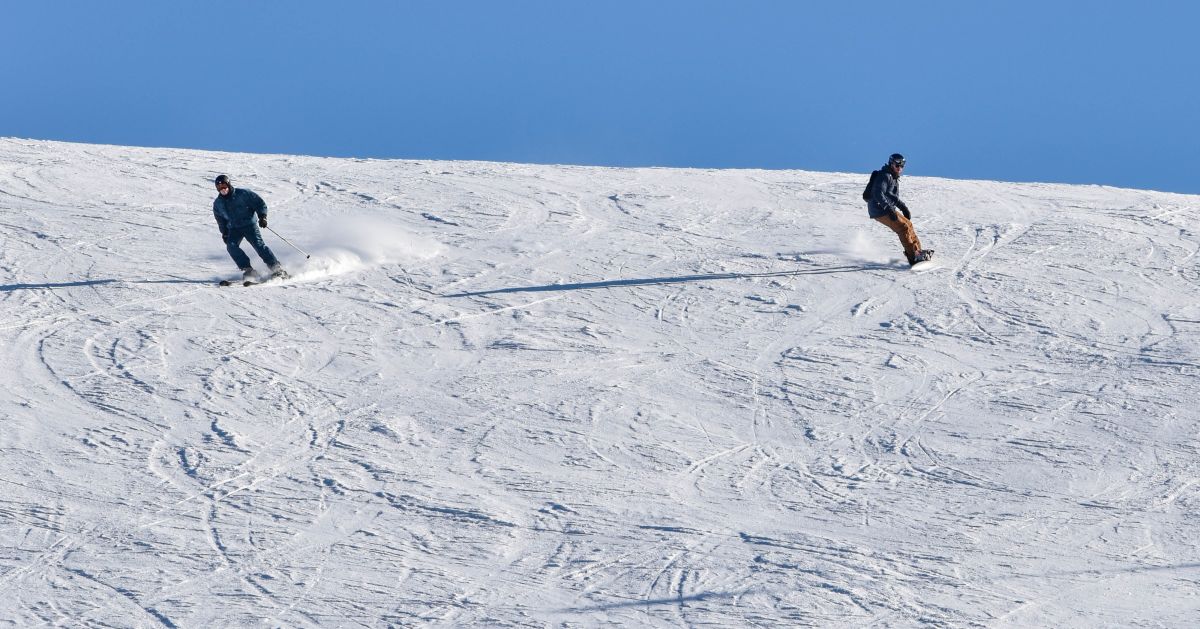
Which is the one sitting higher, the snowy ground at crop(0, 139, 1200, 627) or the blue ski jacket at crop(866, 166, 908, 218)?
the blue ski jacket at crop(866, 166, 908, 218)

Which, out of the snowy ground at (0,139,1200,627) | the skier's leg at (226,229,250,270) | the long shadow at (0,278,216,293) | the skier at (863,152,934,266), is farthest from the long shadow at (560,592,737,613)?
the long shadow at (0,278,216,293)

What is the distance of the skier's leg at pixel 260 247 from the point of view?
43.1ft

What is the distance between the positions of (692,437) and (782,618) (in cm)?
249

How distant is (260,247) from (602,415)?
13.8ft

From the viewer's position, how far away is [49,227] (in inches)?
606

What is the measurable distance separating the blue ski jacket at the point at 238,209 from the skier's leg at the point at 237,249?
0.10m

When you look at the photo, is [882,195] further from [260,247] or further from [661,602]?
[661,602]

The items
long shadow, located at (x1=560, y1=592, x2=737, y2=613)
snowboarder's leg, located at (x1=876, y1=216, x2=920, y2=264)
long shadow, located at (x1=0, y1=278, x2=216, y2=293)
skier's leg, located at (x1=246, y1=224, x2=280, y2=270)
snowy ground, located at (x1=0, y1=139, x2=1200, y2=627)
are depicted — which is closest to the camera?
long shadow, located at (x1=560, y1=592, x2=737, y2=613)

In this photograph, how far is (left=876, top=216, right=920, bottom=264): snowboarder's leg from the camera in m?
13.6

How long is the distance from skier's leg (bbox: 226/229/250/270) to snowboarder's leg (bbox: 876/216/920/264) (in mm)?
5546

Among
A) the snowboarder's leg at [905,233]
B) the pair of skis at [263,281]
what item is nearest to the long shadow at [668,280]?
the snowboarder's leg at [905,233]

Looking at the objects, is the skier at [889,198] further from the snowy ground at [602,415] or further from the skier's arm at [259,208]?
the skier's arm at [259,208]

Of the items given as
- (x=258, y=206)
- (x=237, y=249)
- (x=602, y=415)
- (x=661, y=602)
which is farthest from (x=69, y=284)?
(x=661, y=602)

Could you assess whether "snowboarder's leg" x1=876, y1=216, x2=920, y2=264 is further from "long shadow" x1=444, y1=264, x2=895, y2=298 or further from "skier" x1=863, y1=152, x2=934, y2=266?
"long shadow" x1=444, y1=264, x2=895, y2=298
